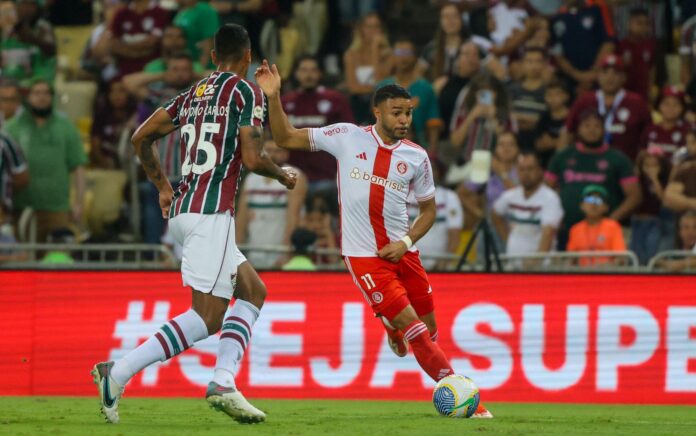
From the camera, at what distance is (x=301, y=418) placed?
10148 mm

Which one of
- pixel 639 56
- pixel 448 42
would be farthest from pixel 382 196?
pixel 639 56

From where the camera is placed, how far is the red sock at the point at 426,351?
9.95 metres

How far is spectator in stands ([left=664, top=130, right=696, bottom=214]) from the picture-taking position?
1553 cm

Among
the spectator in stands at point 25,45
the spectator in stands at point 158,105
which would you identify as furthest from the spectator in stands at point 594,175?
the spectator in stands at point 25,45

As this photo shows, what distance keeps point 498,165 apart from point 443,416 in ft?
23.1

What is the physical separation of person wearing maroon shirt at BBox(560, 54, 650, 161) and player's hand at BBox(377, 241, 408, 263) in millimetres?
7202

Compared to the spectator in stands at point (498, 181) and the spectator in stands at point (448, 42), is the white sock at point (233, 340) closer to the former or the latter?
the spectator in stands at point (498, 181)

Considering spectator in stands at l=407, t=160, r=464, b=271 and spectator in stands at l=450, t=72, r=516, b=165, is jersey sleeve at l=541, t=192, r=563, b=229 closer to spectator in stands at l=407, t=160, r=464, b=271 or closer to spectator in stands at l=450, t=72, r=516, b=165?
spectator in stands at l=407, t=160, r=464, b=271

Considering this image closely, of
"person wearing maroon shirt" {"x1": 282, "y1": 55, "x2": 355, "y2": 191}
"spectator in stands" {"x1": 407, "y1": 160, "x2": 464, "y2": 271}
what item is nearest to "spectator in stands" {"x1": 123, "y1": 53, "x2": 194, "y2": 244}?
"person wearing maroon shirt" {"x1": 282, "y1": 55, "x2": 355, "y2": 191}

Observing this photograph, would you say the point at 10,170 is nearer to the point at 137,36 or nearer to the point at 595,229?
the point at 137,36

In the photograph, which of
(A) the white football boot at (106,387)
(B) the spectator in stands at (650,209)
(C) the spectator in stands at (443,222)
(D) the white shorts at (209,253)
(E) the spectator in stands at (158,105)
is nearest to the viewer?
(A) the white football boot at (106,387)

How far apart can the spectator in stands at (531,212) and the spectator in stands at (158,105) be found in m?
3.81

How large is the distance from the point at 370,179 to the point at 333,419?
69.5 inches

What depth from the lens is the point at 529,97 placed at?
58.1 ft
